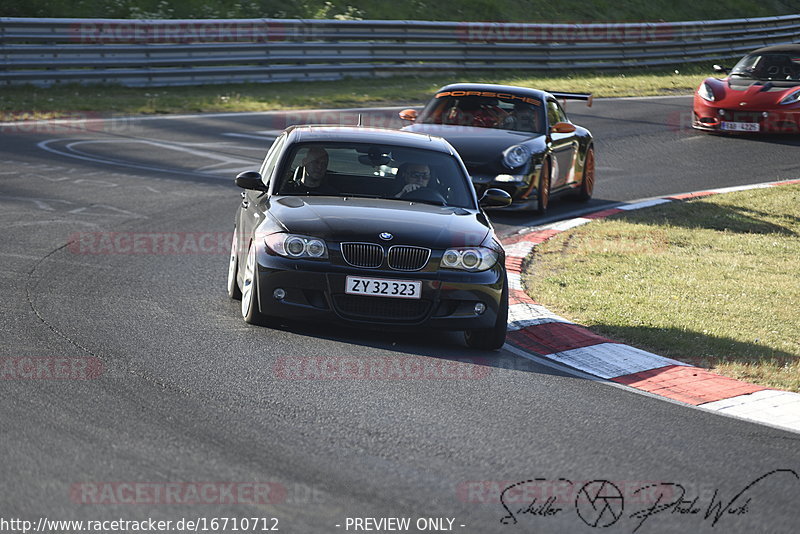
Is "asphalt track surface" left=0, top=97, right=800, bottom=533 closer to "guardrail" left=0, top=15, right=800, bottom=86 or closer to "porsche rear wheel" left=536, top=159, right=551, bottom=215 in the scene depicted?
"porsche rear wheel" left=536, top=159, right=551, bottom=215

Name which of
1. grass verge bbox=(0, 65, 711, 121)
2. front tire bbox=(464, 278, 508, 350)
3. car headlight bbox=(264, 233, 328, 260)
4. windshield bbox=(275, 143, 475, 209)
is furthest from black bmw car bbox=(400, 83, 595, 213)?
grass verge bbox=(0, 65, 711, 121)

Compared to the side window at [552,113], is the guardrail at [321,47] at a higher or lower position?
lower

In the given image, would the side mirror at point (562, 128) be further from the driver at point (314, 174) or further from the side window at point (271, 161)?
the driver at point (314, 174)

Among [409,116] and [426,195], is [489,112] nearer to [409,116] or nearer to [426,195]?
[409,116]

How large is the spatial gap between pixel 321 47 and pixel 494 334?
18.4 meters

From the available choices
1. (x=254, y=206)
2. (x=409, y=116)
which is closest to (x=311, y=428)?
(x=254, y=206)

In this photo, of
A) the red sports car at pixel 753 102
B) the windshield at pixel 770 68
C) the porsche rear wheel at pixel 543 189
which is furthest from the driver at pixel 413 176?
the windshield at pixel 770 68

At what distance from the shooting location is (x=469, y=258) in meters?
7.91

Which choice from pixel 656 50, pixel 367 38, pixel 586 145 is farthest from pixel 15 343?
pixel 656 50

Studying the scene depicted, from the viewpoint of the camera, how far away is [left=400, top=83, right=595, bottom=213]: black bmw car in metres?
13.4

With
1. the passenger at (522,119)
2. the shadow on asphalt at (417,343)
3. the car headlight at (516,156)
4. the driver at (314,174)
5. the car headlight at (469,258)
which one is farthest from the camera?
the passenger at (522,119)

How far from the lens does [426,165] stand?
355 inches

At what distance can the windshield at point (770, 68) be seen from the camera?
Answer: 70.3 ft

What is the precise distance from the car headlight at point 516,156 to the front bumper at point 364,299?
5.70 meters
